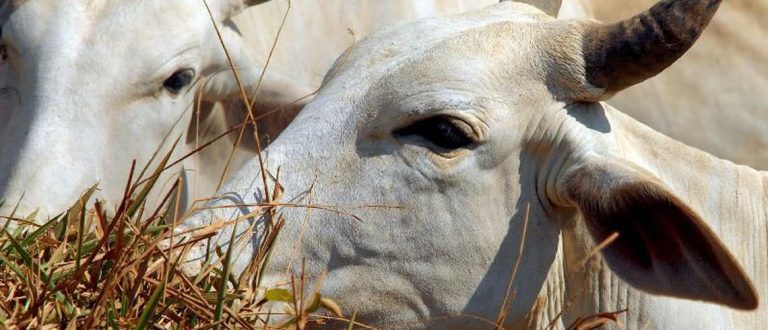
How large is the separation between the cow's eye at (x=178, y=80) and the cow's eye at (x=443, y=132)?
2.09 metres

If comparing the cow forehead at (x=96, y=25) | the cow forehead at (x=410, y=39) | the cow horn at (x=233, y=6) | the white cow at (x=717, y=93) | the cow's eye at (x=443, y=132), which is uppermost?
the cow forehead at (x=410, y=39)

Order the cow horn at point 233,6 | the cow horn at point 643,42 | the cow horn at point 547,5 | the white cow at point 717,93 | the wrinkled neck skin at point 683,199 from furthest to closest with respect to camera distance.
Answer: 1. the white cow at point 717,93
2. the cow horn at point 233,6
3. the cow horn at point 547,5
4. the wrinkled neck skin at point 683,199
5. the cow horn at point 643,42

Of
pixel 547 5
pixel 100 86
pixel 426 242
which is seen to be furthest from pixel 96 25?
pixel 426 242

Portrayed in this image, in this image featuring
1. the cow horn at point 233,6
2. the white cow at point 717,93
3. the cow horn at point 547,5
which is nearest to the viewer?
the cow horn at point 547,5

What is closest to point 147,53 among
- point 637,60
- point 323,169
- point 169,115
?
point 169,115

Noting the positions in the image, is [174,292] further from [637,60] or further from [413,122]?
[637,60]

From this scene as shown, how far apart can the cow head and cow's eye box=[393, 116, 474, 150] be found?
181cm

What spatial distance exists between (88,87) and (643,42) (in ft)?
7.85

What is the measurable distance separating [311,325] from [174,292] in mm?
597

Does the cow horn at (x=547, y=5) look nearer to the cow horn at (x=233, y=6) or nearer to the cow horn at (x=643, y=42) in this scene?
the cow horn at (x=643, y=42)

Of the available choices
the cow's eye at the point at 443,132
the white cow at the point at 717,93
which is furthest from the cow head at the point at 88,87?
the white cow at the point at 717,93

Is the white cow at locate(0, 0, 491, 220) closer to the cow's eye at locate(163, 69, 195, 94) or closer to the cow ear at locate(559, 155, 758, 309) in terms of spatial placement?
the cow's eye at locate(163, 69, 195, 94)

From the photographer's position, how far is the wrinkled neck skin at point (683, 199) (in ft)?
12.8

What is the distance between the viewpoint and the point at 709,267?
11.6ft
